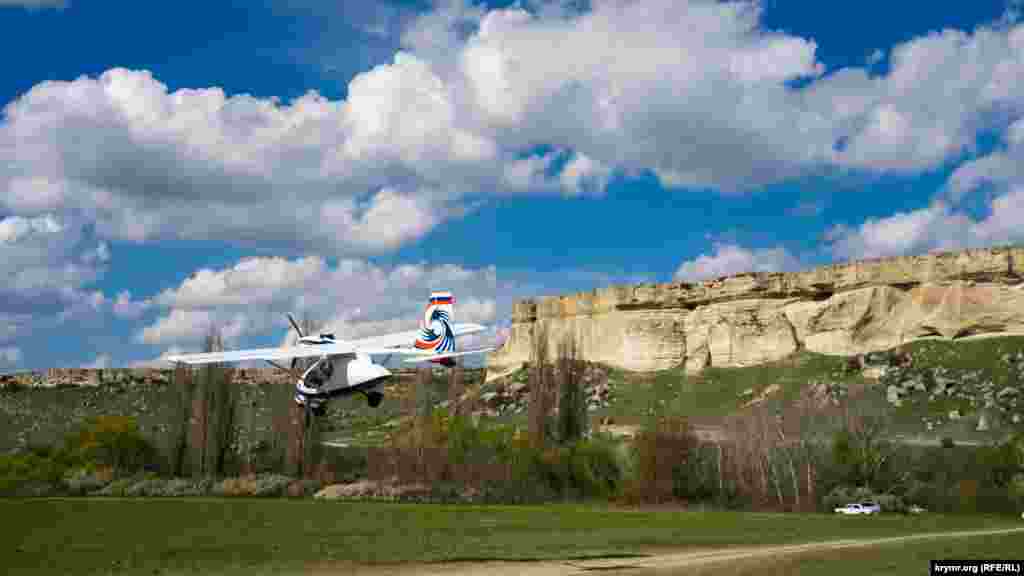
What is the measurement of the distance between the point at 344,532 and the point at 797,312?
70204mm

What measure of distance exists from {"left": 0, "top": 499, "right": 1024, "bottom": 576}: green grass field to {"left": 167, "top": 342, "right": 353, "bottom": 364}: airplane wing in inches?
210

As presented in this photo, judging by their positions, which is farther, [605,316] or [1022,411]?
[605,316]

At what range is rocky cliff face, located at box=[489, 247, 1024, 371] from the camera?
80.1 metres

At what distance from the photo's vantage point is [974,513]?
41062mm

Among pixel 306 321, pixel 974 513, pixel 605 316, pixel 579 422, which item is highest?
pixel 605 316

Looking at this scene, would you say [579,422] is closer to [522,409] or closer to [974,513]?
[974,513]

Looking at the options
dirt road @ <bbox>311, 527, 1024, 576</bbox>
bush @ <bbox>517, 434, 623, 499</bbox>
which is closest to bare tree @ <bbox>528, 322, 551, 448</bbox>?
bush @ <bbox>517, 434, 623, 499</bbox>

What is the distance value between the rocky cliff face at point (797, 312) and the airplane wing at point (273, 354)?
51216 mm

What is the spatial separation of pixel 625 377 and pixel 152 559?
77.5 metres

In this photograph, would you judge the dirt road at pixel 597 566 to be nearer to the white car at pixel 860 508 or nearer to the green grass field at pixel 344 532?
the green grass field at pixel 344 532

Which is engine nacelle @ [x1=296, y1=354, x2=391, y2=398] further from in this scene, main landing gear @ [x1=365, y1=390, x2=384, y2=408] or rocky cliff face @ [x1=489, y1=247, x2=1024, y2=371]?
rocky cliff face @ [x1=489, y1=247, x2=1024, y2=371]

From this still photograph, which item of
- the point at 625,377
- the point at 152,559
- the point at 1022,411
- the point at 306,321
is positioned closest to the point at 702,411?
the point at 625,377

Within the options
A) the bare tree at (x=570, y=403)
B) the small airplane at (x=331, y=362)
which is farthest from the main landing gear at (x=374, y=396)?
the bare tree at (x=570, y=403)

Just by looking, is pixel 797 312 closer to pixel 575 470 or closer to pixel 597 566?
pixel 575 470
